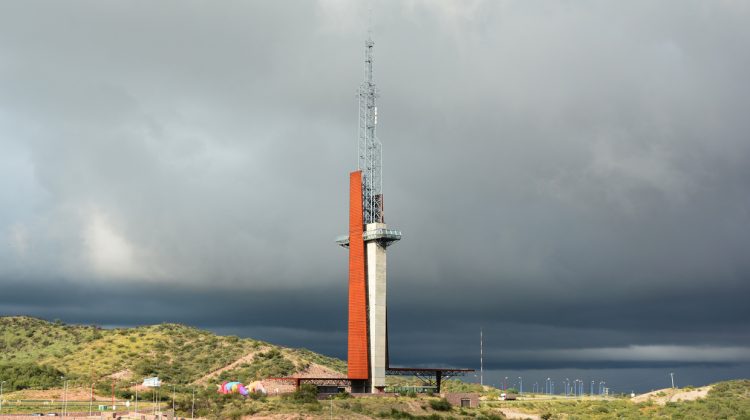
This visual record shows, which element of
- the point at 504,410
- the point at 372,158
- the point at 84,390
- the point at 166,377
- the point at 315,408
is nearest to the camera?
the point at 315,408

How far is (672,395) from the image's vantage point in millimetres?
176875

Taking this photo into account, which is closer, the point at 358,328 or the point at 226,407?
the point at 226,407

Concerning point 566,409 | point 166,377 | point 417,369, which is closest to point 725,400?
point 566,409

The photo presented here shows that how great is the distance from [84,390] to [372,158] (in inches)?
2925

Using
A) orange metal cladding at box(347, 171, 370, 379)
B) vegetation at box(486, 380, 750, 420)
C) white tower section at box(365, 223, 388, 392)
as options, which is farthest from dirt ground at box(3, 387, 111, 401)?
vegetation at box(486, 380, 750, 420)

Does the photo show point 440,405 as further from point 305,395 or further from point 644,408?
point 644,408

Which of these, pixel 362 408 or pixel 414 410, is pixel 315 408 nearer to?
pixel 362 408

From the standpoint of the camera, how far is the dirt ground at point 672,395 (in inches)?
6845

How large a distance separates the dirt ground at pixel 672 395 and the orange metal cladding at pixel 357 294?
257ft

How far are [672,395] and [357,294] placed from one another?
292 ft

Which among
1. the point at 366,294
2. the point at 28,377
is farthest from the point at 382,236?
the point at 28,377

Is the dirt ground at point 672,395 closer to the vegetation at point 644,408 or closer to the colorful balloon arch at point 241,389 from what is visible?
the vegetation at point 644,408

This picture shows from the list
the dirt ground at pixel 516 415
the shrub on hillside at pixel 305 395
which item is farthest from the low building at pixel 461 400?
the shrub on hillside at pixel 305 395

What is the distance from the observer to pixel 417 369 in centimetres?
13700
